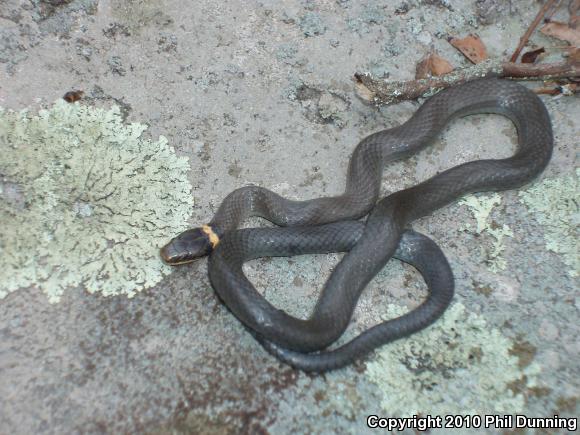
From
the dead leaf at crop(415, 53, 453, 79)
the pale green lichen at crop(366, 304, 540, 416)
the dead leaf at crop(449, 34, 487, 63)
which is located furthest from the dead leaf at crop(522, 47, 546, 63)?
the pale green lichen at crop(366, 304, 540, 416)

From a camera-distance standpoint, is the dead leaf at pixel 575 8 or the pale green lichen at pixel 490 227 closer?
the pale green lichen at pixel 490 227

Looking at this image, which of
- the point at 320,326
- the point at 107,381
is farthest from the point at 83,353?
the point at 320,326

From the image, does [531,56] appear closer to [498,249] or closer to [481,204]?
[481,204]

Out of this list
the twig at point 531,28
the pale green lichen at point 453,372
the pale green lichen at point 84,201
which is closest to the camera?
the pale green lichen at point 453,372

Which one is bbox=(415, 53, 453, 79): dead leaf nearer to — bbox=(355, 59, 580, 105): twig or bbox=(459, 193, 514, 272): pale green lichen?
bbox=(355, 59, 580, 105): twig

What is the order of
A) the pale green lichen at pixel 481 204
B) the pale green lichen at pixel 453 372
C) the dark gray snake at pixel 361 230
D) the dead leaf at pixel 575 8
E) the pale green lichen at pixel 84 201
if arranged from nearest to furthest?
the pale green lichen at pixel 453 372
the dark gray snake at pixel 361 230
the pale green lichen at pixel 84 201
the pale green lichen at pixel 481 204
the dead leaf at pixel 575 8

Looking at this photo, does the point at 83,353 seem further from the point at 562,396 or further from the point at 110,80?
the point at 562,396

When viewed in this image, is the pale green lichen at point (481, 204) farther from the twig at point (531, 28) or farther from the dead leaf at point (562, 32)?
the dead leaf at point (562, 32)

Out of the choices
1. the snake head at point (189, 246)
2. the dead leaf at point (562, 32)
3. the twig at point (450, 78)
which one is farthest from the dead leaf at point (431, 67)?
the snake head at point (189, 246)

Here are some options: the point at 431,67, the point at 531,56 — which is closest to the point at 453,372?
the point at 431,67
